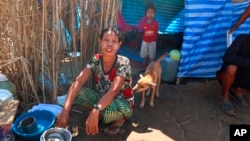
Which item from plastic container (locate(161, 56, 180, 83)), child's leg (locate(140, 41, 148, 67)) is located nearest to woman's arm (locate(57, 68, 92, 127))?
plastic container (locate(161, 56, 180, 83))

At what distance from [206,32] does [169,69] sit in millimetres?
710

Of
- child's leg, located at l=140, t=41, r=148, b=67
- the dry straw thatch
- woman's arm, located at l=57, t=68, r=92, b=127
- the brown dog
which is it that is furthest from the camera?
child's leg, located at l=140, t=41, r=148, b=67

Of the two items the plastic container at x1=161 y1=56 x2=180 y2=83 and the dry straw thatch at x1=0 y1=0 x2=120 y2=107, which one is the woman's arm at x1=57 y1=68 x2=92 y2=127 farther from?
the plastic container at x1=161 y1=56 x2=180 y2=83

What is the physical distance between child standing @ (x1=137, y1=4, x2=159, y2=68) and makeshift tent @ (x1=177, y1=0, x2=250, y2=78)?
71 cm

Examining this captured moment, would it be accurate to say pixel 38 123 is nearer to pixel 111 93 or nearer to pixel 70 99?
pixel 70 99

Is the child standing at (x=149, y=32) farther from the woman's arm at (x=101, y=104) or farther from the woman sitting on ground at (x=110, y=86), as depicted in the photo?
the woman's arm at (x=101, y=104)

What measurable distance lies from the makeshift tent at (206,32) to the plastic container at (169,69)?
84mm

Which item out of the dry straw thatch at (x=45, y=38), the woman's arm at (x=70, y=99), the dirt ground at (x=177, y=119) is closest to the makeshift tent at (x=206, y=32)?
the dirt ground at (x=177, y=119)

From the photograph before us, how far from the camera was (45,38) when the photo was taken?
3010 millimetres

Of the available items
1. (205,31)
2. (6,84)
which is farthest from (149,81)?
(6,84)

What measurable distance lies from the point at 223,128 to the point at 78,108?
64.5 inches

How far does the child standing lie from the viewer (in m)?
4.35

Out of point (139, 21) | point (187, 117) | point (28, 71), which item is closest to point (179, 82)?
point (187, 117)

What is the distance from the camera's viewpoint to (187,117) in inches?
131
